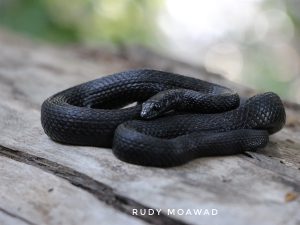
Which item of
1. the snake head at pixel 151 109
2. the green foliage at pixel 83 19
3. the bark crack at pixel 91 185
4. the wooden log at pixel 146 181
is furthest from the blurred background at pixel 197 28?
the bark crack at pixel 91 185

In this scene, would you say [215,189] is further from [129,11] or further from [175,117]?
[129,11]

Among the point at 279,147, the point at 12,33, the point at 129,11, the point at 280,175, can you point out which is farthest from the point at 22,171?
the point at 129,11

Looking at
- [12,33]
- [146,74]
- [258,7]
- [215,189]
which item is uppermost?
[258,7]

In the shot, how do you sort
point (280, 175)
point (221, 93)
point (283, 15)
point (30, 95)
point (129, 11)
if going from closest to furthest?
point (280, 175) < point (221, 93) < point (30, 95) < point (129, 11) < point (283, 15)

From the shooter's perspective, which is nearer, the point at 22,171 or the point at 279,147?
the point at 22,171

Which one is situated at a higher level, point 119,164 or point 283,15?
point 283,15

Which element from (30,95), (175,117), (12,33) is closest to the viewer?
(175,117)

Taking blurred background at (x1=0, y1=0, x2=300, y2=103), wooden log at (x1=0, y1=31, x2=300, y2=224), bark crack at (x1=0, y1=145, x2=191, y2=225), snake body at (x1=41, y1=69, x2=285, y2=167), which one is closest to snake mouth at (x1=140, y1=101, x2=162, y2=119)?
snake body at (x1=41, y1=69, x2=285, y2=167)

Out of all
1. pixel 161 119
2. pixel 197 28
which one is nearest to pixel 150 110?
pixel 161 119

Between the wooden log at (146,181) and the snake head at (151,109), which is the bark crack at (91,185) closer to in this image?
the wooden log at (146,181)
